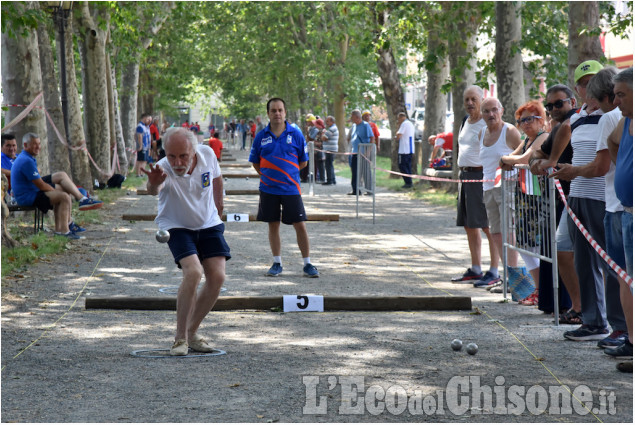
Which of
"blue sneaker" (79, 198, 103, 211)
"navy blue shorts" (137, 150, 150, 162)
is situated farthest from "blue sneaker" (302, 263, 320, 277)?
"navy blue shorts" (137, 150, 150, 162)

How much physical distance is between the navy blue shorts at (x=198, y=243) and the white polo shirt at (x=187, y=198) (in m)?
0.05

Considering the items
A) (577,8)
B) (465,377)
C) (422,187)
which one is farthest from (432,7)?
(465,377)

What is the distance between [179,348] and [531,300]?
367 centimetres

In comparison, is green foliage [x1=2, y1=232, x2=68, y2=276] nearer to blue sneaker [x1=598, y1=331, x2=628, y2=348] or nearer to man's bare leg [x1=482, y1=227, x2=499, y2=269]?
man's bare leg [x1=482, y1=227, x2=499, y2=269]

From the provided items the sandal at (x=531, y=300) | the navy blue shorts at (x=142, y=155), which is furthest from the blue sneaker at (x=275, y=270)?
the navy blue shorts at (x=142, y=155)

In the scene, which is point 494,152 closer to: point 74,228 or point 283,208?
point 283,208

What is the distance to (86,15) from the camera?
23312 millimetres

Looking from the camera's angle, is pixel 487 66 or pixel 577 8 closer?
pixel 577 8

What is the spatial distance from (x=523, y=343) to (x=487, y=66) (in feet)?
43.0

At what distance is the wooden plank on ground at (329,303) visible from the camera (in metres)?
8.51

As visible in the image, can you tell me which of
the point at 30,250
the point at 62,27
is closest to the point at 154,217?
the point at 30,250

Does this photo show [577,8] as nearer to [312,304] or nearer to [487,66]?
[487,66]

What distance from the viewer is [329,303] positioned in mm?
8555

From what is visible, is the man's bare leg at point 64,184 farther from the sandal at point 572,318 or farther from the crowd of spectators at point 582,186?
the sandal at point 572,318
